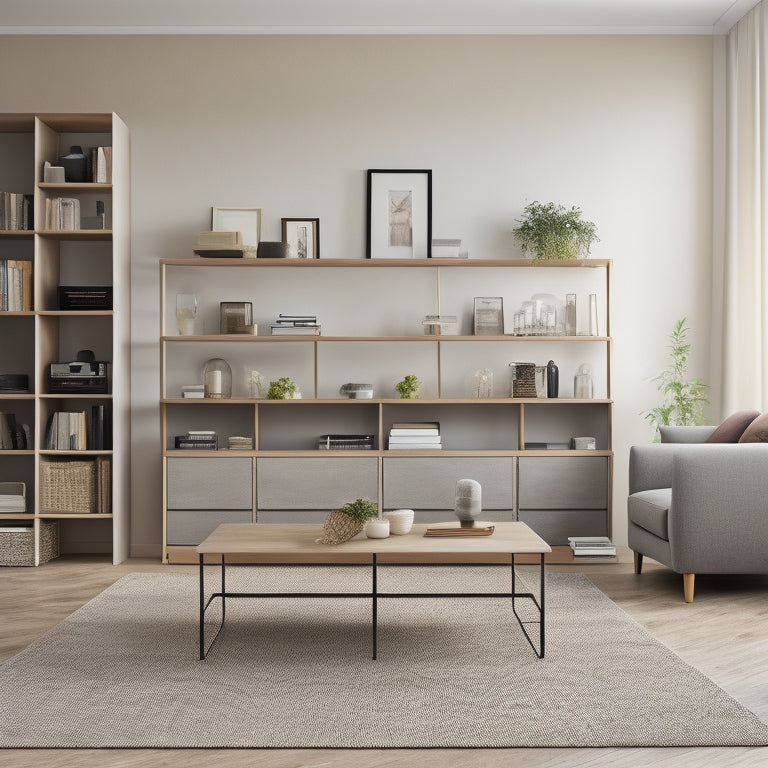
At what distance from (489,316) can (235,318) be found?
1.62 meters

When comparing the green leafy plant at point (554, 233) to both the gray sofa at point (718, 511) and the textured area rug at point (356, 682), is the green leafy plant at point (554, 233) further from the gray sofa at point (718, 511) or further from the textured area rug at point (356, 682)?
the textured area rug at point (356, 682)

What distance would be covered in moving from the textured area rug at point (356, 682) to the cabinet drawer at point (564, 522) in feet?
3.41

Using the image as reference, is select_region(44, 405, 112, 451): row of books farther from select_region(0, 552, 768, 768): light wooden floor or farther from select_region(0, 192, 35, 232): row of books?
select_region(0, 192, 35, 232): row of books

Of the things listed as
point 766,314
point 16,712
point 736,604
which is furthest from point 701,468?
point 16,712

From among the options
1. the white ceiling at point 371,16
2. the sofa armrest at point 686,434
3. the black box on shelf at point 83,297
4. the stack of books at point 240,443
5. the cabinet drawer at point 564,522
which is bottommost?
the cabinet drawer at point 564,522

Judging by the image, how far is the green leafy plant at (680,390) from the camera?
5.67 metres

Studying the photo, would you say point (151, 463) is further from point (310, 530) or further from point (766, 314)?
point (766, 314)

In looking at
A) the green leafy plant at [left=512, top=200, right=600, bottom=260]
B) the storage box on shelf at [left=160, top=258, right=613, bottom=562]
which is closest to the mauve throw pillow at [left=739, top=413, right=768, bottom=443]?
the storage box on shelf at [left=160, top=258, right=613, bottom=562]

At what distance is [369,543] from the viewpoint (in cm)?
356

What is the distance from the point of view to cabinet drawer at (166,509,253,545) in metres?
5.42

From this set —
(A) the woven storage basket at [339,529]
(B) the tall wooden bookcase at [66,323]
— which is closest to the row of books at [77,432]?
(B) the tall wooden bookcase at [66,323]

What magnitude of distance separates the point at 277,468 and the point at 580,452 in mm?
1849

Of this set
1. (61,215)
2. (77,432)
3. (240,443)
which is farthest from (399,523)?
(61,215)

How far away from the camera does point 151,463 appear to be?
19.1 feet
